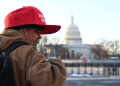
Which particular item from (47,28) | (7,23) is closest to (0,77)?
(7,23)

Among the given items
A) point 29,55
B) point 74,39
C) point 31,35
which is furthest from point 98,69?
point 74,39

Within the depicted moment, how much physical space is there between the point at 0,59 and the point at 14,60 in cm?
9

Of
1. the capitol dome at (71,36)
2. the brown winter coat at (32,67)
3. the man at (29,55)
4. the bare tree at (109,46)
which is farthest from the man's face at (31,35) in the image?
the capitol dome at (71,36)

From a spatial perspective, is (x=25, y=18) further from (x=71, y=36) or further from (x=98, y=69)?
(x=71, y=36)

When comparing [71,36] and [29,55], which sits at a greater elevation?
[29,55]

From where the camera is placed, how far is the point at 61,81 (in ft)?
6.08

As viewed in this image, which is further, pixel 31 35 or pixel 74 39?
pixel 74 39

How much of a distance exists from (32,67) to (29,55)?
116 millimetres

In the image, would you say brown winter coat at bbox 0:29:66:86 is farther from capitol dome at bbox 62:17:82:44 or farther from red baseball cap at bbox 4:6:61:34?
capitol dome at bbox 62:17:82:44

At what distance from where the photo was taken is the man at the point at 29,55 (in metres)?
1.76

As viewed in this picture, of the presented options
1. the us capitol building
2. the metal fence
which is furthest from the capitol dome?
the metal fence

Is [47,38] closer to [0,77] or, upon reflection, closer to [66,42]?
[66,42]

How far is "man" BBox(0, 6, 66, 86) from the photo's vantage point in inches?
69.1

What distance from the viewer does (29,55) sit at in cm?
186
